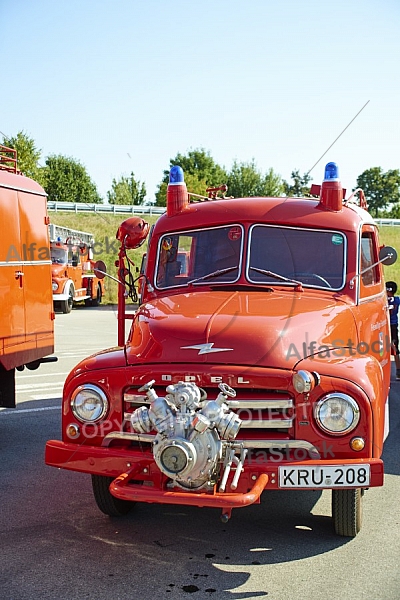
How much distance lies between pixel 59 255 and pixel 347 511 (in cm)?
2174

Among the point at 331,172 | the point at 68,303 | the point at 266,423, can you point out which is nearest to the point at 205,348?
the point at 266,423

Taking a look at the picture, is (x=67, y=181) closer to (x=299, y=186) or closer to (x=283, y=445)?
(x=299, y=186)

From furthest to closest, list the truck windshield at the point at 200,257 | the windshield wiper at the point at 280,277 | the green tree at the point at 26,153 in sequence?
the green tree at the point at 26,153 → the truck windshield at the point at 200,257 → the windshield wiper at the point at 280,277

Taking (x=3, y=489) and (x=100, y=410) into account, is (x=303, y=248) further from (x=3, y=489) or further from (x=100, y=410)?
(x=3, y=489)

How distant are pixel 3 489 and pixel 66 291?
19.6m

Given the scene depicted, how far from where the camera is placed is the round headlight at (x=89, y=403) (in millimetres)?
4723

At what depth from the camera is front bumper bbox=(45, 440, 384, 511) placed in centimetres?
409

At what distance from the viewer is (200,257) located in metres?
6.22

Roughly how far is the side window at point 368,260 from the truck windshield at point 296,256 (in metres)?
0.27

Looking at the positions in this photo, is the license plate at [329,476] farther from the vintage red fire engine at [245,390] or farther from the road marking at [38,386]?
the road marking at [38,386]

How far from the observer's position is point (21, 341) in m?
8.05

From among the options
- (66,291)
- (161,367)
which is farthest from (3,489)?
(66,291)

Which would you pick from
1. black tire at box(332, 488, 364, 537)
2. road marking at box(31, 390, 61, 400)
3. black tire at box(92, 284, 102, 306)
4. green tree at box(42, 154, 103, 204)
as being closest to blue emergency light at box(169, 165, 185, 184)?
black tire at box(332, 488, 364, 537)

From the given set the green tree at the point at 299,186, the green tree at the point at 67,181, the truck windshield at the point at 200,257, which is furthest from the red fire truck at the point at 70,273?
the green tree at the point at 67,181
